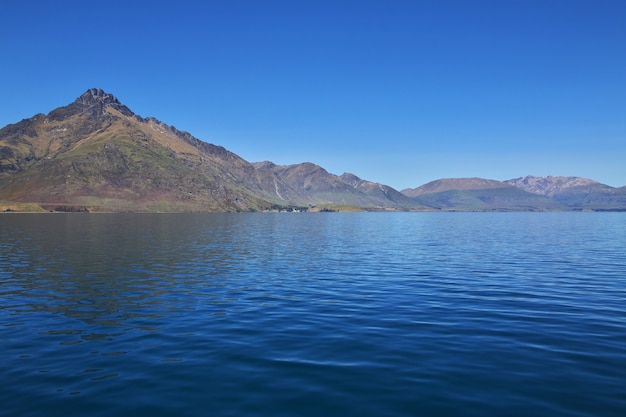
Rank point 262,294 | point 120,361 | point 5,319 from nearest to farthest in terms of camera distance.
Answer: point 120,361
point 5,319
point 262,294

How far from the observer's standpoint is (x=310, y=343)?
71.7 feet

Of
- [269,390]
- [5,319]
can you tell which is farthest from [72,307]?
[269,390]

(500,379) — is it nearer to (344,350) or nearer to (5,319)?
(344,350)

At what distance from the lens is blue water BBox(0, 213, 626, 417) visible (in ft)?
49.2

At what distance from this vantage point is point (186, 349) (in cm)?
2078

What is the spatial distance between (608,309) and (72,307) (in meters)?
38.5

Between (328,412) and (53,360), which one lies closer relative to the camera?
(328,412)

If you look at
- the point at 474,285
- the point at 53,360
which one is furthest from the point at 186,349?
the point at 474,285

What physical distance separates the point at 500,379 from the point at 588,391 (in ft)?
9.99

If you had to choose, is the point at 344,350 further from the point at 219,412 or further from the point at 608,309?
the point at 608,309

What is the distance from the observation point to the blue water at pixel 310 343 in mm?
14984

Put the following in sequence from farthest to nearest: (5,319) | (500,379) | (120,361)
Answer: (5,319) < (120,361) < (500,379)

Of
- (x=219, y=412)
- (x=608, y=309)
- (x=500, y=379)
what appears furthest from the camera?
(x=608, y=309)

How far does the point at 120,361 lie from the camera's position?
62.4 feet
